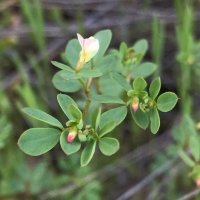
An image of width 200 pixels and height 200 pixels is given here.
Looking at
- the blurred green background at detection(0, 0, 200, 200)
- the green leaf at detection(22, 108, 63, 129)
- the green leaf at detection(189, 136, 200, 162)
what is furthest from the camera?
the blurred green background at detection(0, 0, 200, 200)

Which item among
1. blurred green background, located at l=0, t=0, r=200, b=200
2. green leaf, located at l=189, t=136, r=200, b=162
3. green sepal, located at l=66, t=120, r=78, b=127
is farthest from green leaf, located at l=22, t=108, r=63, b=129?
green leaf, located at l=189, t=136, r=200, b=162

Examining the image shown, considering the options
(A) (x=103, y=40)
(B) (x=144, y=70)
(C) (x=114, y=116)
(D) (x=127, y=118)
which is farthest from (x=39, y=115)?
(D) (x=127, y=118)

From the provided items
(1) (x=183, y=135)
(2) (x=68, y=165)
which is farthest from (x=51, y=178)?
(1) (x=183, y=135)

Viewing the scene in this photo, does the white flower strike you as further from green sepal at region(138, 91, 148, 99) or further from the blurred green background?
the blurred green background

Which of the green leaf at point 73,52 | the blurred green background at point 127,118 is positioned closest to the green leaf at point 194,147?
the blurred green background at point 127,118

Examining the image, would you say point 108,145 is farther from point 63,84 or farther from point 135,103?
point 63,84

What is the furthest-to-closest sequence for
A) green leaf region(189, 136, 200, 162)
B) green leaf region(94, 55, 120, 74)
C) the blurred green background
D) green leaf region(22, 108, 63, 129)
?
1. the blurred green background
2. green leaf region(189, 136, 200, 162)
3. green leaf region(94, 55, 120, 74)
4. green leaf region(22, 108, 63, 129)

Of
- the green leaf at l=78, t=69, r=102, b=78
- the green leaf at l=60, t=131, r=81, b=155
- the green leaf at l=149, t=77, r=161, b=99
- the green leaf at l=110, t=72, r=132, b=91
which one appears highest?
the green leaf at l=78, t=69, r=102, b=78
